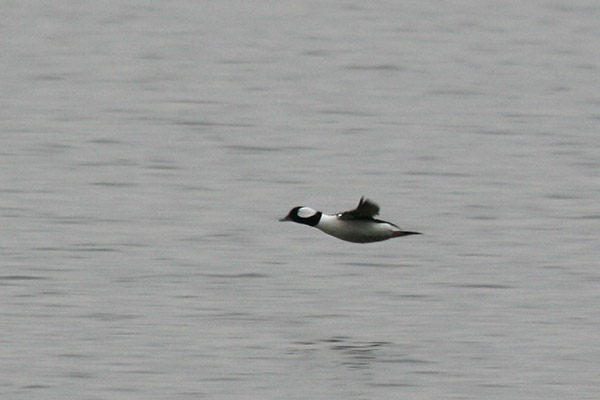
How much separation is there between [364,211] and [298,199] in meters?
10.5

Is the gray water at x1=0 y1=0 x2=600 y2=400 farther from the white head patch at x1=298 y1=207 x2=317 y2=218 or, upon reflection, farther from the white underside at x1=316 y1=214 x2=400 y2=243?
the white head patch at x1=298 y1=207 x2=317 y2=218

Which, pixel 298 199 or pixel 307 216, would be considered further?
pixel 298 199

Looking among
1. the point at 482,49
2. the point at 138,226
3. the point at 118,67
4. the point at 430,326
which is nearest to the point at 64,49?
the point at 118,67

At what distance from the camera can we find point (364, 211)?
18.7 meters

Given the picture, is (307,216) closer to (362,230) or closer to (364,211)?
(362,230)

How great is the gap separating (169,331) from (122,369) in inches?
71.3

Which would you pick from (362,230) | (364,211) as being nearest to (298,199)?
(362,230)

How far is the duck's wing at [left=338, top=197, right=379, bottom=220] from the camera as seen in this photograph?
723 inches

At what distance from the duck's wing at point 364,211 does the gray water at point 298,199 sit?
154 centimetres

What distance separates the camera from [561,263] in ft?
80.2

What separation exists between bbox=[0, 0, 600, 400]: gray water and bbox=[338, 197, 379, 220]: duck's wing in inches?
60.7

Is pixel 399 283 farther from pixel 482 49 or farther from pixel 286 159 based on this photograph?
pixel 482 49

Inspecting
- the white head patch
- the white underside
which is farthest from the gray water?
the white head patch

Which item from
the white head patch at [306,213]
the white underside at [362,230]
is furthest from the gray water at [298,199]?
the white head patch at [306,213]
